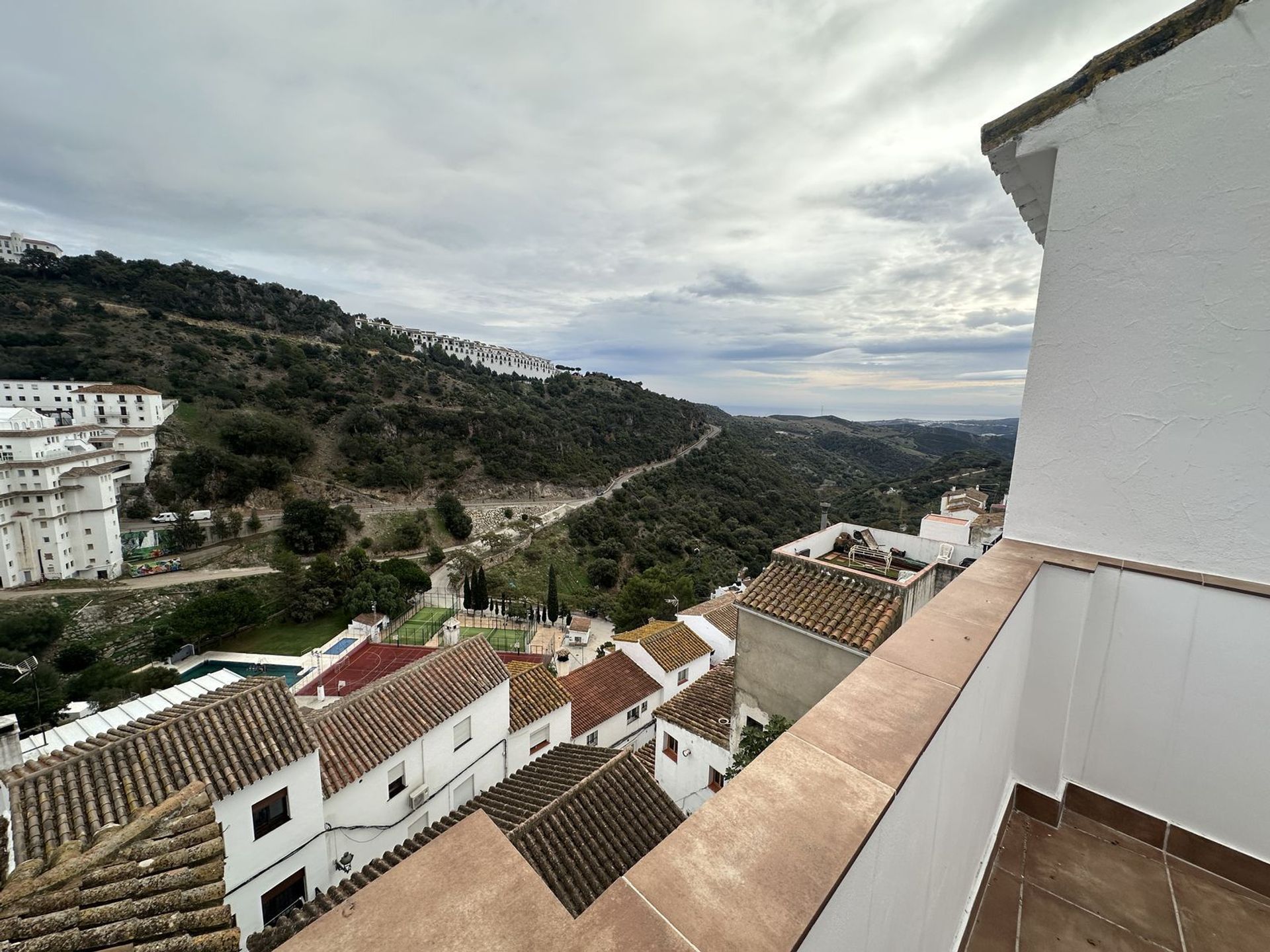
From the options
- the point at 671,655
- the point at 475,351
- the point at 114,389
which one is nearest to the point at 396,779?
the point at 671,655

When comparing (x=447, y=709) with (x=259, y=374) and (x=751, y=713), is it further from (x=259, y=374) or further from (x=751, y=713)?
(x=259, y=374)

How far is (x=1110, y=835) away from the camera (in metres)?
2.49

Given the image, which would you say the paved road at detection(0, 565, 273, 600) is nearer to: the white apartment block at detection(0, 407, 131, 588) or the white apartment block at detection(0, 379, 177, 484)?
the white apartment block at detection(0, 407, 131, 588)

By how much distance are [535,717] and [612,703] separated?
9.53 ft

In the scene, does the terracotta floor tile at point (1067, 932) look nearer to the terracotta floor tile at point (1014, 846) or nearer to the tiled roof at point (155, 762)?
the terracotta floor tile at point (1014, 846)

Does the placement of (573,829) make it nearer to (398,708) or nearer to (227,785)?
(227,785)

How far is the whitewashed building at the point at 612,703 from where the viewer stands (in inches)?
521

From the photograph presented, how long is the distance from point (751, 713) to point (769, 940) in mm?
5924

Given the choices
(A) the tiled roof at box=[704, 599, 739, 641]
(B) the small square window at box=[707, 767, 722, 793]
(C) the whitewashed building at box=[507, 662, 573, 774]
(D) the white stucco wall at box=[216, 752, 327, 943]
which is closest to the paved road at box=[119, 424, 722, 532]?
(A) the tiled roof at box=[704, 599, 739, 641]

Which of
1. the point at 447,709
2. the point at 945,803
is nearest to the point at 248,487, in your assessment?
the point at 447,709

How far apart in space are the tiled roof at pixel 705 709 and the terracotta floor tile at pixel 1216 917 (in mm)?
5694

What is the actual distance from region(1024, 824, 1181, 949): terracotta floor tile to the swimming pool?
24061mm

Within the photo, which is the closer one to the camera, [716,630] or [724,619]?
[716,630]

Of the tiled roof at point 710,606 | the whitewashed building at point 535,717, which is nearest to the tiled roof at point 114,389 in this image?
the whitewashed building at point 535,717
